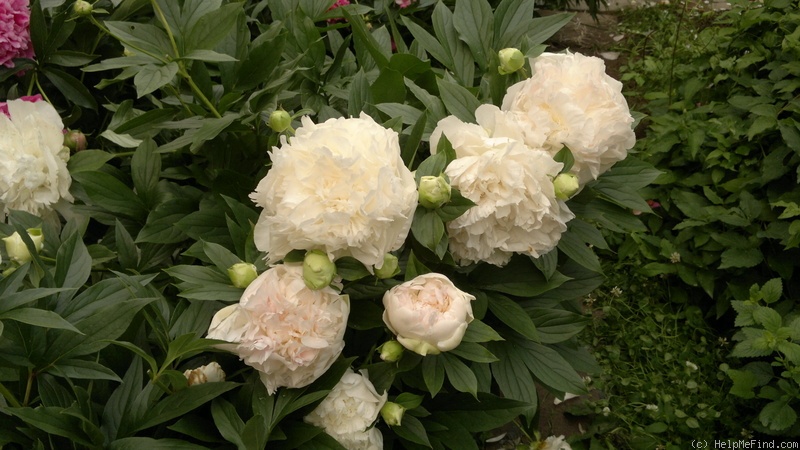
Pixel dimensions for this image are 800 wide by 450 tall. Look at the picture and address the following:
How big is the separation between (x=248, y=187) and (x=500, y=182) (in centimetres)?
51

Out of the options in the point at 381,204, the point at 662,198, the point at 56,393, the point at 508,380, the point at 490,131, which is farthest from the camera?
the point at 662,198

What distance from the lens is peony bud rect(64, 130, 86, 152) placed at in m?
1.43

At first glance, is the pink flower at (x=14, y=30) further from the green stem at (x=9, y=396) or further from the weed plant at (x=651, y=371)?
the weed plant at (x=651, y=371)

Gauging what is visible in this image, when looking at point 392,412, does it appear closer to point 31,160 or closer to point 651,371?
point 31,160

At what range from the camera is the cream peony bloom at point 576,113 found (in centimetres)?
112

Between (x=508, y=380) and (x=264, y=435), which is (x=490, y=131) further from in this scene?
(x=264, y=435)

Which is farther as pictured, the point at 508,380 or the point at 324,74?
the point at 324,74

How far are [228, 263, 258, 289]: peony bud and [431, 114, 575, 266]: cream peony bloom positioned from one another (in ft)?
0.97

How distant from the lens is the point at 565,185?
1.08 meters

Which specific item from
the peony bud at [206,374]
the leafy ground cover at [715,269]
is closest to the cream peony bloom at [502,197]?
the peony bud at [206,374]

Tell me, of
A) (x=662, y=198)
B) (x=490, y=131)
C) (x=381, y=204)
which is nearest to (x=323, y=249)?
(x=381, y=204)

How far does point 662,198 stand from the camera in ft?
9.29

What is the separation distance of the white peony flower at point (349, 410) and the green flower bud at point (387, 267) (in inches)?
6.7

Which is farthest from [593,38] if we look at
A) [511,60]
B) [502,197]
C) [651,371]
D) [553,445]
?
[502,197]
